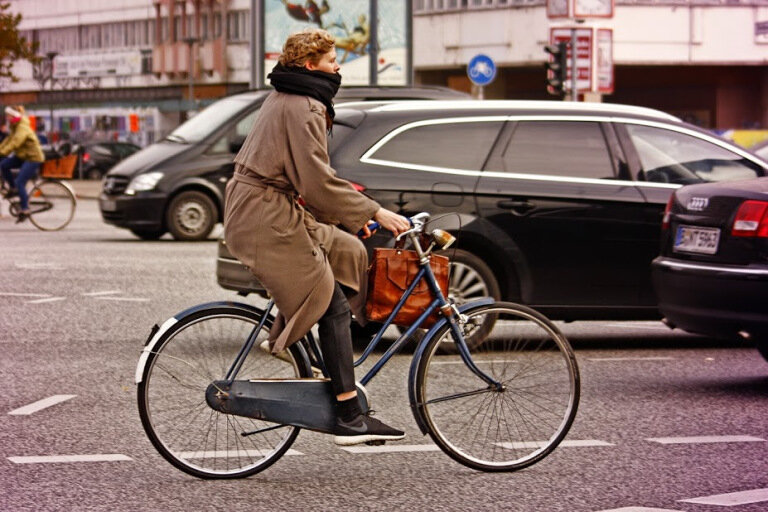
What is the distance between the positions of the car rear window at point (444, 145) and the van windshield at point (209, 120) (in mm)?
9349

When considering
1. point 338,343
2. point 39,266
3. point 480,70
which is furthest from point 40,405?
point 480,70

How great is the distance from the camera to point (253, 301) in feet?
41.7

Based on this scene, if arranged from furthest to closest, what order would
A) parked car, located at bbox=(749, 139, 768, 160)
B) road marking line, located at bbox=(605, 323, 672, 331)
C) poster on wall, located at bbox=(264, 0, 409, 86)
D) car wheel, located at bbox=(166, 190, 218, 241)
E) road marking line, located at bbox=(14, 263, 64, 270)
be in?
1. poster on wall, located at bbox=(264, 0, 409, 86)
2. car wheel, located at bbox=(166, 190, 218, 241)
3. road marking line, located at bbox=(14, 263, 64, 270)
4. parked car, located at bbox=(749, 139, 768, 160)
5. road marking line, located at bbox=(605, 323, 672, 331)

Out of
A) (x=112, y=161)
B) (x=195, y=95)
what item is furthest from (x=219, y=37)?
(x=112, y=161)

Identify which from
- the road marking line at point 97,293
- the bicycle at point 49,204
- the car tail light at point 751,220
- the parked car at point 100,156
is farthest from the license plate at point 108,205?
the parked car at point 100,156

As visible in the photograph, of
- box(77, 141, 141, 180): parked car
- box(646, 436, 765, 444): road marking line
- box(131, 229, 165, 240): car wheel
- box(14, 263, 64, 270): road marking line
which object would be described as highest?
box(646, 436, 765, 444): road marking line

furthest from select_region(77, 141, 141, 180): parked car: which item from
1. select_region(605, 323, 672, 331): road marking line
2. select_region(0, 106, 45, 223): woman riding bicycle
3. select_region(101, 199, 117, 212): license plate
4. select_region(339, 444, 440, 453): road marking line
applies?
select_region(339, 444, 440, 453): road marking line

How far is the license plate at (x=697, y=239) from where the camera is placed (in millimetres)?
8141

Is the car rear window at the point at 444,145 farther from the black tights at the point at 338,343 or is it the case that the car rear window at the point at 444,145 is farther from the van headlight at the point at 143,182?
the van headlight at the point at 143,182

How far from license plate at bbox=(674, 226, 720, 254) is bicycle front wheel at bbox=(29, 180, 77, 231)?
47.9 ft

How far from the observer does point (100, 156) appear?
191 ft

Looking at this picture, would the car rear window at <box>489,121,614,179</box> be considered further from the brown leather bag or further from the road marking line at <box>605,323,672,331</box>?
the brown leather bag

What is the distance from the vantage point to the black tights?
570cm

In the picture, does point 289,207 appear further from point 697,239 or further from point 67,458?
point 697,239
